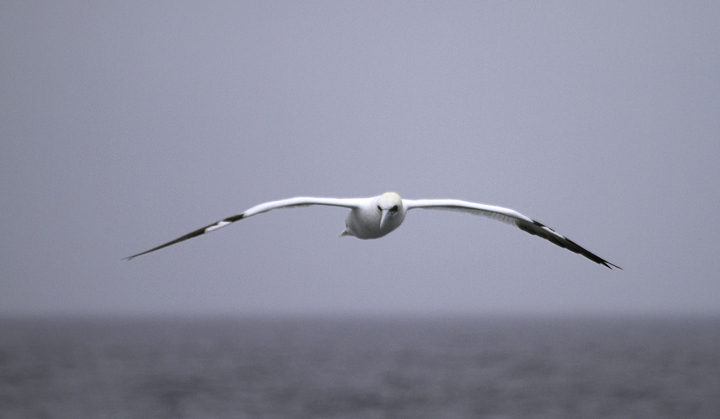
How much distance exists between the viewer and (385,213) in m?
15.1

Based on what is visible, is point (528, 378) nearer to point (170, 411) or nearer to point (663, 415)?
point (663, 415)

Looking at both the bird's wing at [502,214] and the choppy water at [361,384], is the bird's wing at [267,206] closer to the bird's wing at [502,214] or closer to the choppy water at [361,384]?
the bird's wing at [502,214]

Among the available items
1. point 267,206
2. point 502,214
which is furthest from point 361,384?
point 267,206

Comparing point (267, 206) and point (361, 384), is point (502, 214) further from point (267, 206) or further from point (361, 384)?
point (361, 384)

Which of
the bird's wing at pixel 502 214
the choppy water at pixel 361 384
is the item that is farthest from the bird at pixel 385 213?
the choppy water at pixel 361 384

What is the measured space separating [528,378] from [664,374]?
12596 millimetres

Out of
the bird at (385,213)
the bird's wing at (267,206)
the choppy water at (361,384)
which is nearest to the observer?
the bird's wing at (267,206)

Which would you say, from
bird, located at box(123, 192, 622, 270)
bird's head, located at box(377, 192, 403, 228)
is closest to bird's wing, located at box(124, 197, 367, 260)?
bird, located at box(123, 192, 622, 270)

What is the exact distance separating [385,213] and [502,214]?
9.70 ft

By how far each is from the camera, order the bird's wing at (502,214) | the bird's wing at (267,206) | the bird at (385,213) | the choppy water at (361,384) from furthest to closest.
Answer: the choppy water at (361,384)
the bird's wing at (502,214)
the bird at (385,213)
the bird's wing at (267,206)

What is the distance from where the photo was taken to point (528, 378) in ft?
216

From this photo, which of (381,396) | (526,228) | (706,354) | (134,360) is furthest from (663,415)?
(134,360)

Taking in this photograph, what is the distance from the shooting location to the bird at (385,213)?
14953 mm

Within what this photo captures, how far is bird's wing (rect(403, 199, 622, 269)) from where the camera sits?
1619 cm
